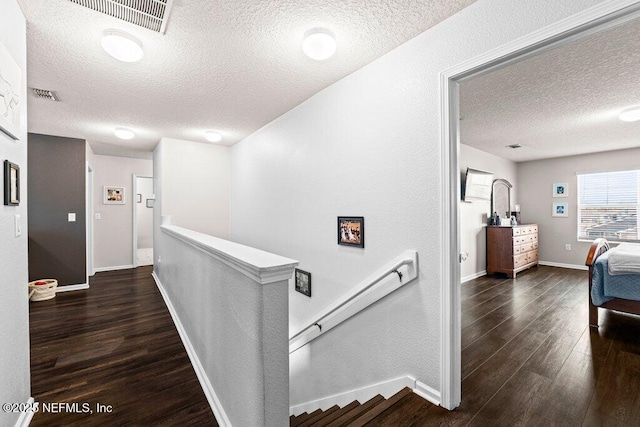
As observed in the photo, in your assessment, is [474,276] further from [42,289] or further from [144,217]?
[144,217]

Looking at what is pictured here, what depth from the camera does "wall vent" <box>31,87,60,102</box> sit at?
104 inches

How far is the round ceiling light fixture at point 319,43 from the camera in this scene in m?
1.80

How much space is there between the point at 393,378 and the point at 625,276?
2.72 m

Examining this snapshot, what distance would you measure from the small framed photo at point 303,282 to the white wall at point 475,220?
2952 millimetres

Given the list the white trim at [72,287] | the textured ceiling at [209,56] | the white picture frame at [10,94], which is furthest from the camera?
the white trim at [72,287]

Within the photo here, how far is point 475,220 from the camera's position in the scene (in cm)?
516

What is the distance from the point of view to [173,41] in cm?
191

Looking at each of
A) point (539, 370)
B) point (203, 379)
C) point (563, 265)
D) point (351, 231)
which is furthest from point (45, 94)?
point (563, 265)

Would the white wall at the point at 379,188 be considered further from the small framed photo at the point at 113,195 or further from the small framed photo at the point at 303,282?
the small framed photo at the point at 113,195

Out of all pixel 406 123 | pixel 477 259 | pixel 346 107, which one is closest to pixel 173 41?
pixel 346 107

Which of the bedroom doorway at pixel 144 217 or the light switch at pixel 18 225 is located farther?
the bedroom doorway at pixel 144 217

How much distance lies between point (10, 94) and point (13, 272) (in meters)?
0.91

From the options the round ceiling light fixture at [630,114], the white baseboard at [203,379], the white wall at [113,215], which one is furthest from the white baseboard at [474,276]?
the white wall at [113,215]

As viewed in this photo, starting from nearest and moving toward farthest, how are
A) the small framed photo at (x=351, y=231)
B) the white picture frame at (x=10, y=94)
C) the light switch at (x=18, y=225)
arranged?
the white picture frame at (x=10, y=94), the light switch at (x=18, y=225), the small framed photo at (x=351, y=231)
